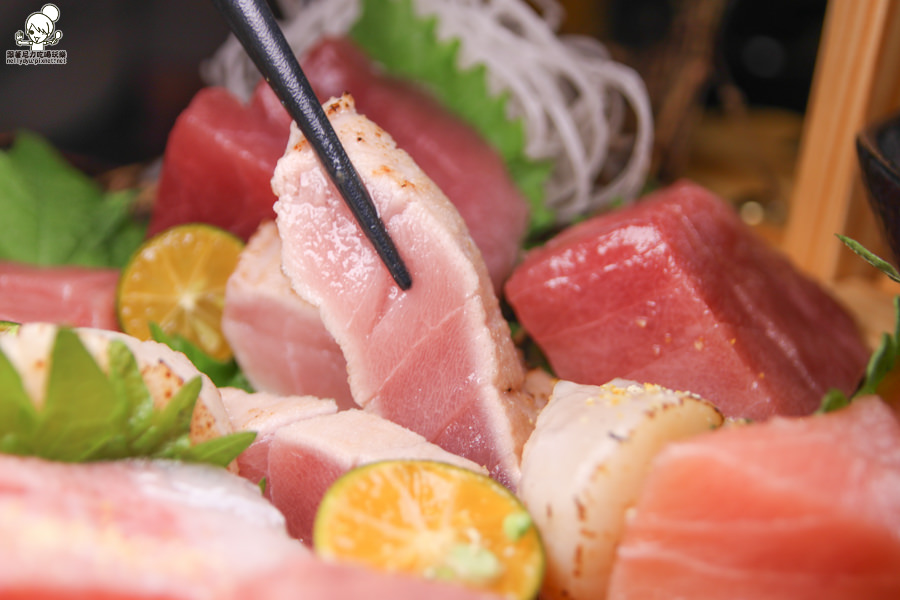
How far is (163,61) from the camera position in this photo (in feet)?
11.5

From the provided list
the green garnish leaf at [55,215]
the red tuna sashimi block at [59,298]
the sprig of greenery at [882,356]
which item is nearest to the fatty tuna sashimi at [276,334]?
the red tuna sashimi block at [59,298]

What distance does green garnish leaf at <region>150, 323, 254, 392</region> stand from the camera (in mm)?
1864

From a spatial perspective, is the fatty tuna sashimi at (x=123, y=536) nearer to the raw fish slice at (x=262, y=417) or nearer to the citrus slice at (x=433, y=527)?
the citrus slice at (x=433, y=527)

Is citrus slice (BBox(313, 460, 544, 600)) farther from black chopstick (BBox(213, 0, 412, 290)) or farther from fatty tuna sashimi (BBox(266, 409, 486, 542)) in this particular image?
black chopstick (BBox(213, 0, 412, 290))

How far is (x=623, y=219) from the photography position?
1.82m

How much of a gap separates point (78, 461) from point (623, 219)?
136cm

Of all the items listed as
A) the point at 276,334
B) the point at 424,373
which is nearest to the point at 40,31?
the point at 276,334

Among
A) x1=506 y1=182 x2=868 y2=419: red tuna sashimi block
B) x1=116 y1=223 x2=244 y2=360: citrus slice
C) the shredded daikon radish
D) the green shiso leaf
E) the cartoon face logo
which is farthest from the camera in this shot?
the shredded daikon radish

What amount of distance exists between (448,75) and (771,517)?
195 cm

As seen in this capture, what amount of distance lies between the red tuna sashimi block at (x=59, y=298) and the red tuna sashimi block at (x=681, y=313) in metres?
1.18

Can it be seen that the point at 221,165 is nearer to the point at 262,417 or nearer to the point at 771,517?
the point at 262,417

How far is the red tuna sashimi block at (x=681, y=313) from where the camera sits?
5.41 ft

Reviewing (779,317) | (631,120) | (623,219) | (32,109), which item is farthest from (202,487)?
(32,109)

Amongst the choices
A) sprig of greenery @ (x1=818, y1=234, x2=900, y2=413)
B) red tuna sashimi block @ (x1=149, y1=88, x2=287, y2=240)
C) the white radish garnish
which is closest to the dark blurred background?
red tuna sashimi block @ (x1=149, y1=88, x2=287, y2=240)
